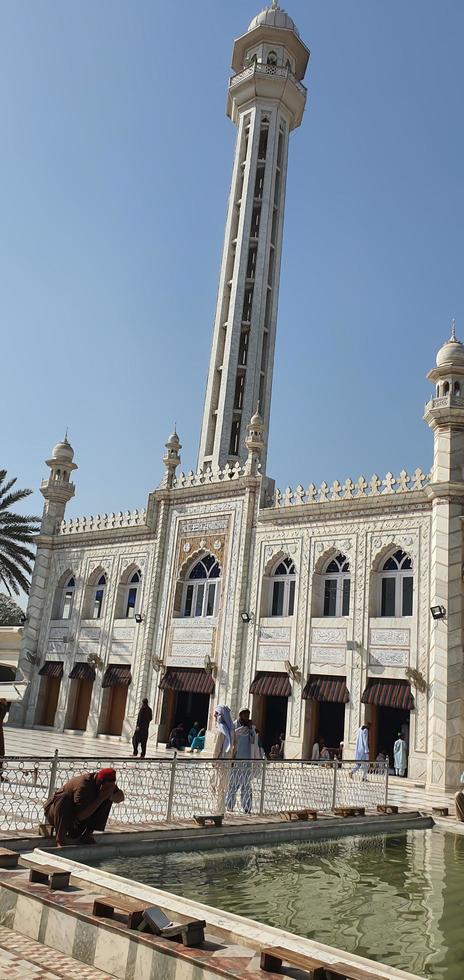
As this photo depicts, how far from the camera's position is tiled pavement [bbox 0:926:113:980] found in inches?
150

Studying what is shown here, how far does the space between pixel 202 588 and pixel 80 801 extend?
44.4 feet

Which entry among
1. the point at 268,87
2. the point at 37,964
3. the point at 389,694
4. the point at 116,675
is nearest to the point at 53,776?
the point at 37,964

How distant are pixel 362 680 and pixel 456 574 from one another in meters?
3.03

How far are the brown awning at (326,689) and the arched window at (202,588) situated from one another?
11.7ft

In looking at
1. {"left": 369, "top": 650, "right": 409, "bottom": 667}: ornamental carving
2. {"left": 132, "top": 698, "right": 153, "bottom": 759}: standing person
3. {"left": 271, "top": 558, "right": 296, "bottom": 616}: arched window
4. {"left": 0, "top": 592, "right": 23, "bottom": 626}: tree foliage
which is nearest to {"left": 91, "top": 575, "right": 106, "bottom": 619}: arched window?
{"left": 271, "top": 558, "right": 296, "bottom": 616}: arched window

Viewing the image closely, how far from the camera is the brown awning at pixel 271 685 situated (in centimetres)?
1678

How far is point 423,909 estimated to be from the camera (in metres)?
5.87

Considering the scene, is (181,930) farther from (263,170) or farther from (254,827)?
(263,170)

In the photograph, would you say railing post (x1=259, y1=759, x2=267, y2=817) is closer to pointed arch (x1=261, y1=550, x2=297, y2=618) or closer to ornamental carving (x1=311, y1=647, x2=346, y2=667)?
ornamental carving (x1=311, y1=647, x2=346, y2=667)

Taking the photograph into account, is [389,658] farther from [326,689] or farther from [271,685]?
[271,685]

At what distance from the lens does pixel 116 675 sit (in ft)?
67.6

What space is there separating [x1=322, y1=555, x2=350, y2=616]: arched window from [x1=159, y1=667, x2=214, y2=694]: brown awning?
346 cm

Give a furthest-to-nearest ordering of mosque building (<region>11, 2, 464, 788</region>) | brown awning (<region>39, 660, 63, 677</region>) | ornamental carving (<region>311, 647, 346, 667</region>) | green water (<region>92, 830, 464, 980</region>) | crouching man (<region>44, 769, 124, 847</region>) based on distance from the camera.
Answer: brown awning (<region>39, 660, 63, 677</region>) → ornamental carving (<region>311, 647, 346, 667</region>) → mosque building (<region>11, 2, 464, 788</region>) → crouching man (<region>44, 769, 124, 847</region>) → green water (<region>92, 830, 464, 980</region>)

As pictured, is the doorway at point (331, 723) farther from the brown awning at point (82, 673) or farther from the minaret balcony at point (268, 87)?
the minaret balcony at point (268, 87)
